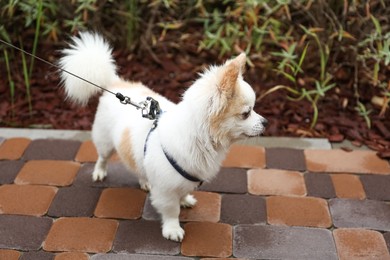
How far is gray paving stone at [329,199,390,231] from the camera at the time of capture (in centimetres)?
238

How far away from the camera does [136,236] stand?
7.61 ft

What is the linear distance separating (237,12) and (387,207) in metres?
1.79

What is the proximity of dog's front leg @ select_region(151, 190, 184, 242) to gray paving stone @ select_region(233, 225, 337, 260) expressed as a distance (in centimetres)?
29

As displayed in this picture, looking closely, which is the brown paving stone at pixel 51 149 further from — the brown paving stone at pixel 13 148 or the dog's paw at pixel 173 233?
the dog's paw at pixel 173 233

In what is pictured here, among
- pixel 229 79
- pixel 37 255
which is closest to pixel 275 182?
pixel 229 79

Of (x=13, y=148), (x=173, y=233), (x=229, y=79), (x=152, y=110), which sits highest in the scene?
(x=229, y=79)

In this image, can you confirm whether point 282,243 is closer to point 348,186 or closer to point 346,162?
point 348,186

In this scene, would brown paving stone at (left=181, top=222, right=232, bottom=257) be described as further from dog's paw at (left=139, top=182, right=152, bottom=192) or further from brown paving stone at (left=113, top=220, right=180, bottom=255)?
dog's paw at (left=139, top=182, right=152, bottom=192)

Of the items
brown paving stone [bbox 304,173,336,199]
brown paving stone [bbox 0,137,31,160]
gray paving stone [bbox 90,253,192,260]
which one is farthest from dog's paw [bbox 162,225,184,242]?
brown paving stone [bbox 0,137,31,160]

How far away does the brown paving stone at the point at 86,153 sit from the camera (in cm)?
292

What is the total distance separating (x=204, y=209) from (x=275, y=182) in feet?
1.58

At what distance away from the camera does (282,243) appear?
7.44 ft

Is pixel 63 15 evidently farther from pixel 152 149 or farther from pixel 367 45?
pixel 367 45

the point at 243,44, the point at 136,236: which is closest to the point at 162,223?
the point at 136,236
